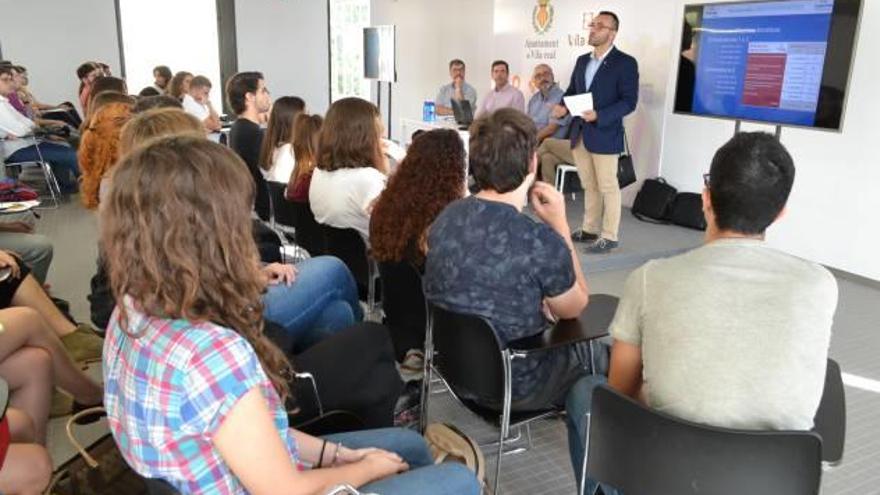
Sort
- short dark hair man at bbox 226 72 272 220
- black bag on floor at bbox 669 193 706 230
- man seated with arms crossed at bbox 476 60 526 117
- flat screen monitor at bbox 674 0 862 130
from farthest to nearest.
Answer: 1. man seated with arms crossed at bbox 476 60 526 117
2. black bag on floor at bbox 669 193 706 230
3. short dark hair man at bbox 226 72 272 220
4. flat screen monitor at bbox 674 0 862 130

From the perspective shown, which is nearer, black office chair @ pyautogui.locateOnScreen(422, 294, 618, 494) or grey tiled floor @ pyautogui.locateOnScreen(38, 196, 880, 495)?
black office chair @ pyautogui.locateOnScreen(422, 294, 618, 494)

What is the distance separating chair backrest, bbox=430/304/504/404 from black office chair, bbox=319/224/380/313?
87 cm

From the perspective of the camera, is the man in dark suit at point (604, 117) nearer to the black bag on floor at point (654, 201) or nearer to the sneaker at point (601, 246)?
the sneaker at point (601, 246)

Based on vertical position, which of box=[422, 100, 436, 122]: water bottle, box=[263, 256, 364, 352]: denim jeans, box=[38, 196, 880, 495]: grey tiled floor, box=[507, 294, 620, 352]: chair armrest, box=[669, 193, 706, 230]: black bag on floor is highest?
box=[422, 100, 436, 122]: water bottle

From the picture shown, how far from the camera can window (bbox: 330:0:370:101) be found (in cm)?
1048

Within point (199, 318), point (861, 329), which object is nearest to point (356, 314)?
point (199, 318)

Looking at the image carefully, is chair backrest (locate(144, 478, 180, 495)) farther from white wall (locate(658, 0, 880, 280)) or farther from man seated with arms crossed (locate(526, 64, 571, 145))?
man seated with arms crossed (locate(526, 64, 571, 145))

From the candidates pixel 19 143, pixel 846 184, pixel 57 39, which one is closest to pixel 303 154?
pixel 846 184

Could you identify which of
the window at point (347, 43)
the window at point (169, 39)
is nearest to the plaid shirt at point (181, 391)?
the window at point (169, 39)

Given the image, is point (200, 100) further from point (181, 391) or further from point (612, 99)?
point (181, 391)

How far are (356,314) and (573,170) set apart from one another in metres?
3.87

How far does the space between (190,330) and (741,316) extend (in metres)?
0.98

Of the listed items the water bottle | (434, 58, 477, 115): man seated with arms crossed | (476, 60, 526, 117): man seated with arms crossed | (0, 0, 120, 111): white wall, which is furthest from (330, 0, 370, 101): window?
(476, 60, 526, 117): man seated with arms crossed

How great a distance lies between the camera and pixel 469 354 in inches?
75.4
